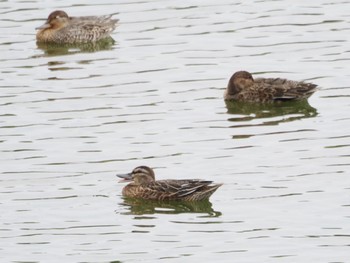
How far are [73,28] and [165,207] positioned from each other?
31.0 feet

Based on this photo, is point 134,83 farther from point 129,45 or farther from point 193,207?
point 193,207

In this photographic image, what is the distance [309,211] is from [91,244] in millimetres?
2382

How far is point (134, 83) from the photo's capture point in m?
22.9

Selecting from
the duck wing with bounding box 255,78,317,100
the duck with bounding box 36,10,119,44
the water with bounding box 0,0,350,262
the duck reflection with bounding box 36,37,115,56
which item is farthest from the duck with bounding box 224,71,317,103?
the duck with bounding box 36,10,119,44

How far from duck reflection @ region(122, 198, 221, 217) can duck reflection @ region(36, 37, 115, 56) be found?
8360mm

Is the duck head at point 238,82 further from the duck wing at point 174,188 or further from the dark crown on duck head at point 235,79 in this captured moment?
the duck wing at point 174,188

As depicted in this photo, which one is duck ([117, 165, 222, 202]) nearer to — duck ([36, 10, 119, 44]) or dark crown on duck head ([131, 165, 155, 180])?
dark crown on duck head ([131, 165, 155, 180])

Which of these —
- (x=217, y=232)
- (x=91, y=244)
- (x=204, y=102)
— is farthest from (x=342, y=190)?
(x=204, y=102)

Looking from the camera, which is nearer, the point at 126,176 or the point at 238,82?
the point at 126,176

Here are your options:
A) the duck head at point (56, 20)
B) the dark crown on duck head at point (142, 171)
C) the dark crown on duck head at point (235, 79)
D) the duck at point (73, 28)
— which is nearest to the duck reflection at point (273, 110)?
the dark crown on duck head at point (235, 79)

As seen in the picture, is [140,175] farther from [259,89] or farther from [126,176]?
[259,89]

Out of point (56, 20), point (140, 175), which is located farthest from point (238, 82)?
point (56, 20)

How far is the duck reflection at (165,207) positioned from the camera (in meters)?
17.0

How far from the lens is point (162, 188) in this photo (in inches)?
686
